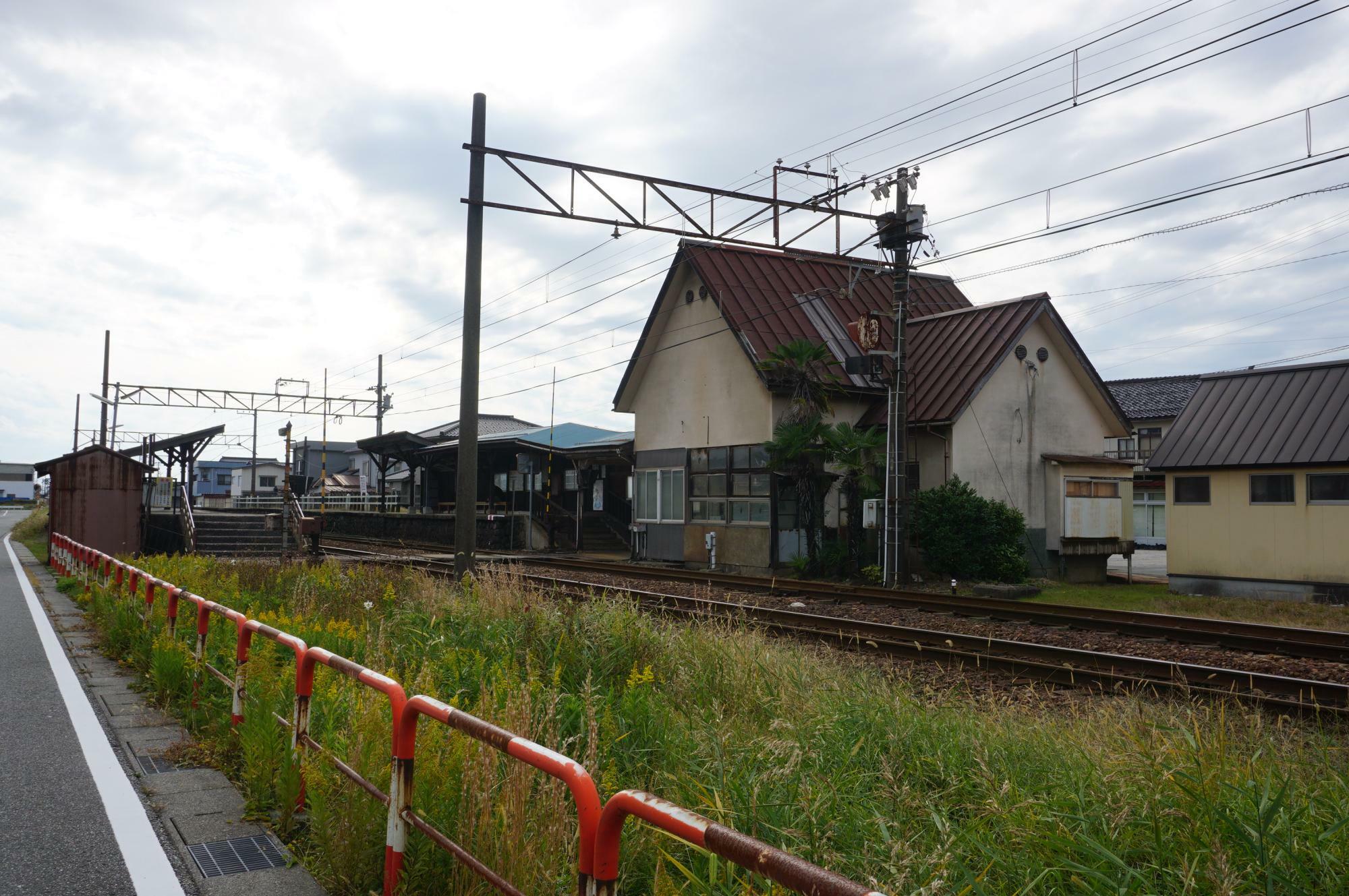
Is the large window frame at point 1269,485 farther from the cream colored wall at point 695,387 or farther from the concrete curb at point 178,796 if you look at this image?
the concrete curb at point 178,796

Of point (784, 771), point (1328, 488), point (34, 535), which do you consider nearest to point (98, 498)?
point (34, 535)

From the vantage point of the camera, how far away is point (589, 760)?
4039mm

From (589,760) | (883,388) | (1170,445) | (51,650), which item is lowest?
(51,650)

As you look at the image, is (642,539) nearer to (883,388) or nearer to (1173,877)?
(883,388)

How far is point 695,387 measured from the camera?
89.8 ft

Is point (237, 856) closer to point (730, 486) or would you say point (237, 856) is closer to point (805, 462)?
point (805, 462)

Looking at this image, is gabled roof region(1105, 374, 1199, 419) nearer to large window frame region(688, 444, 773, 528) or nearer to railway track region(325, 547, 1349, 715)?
large window frame region(688, 444, 773, 528)

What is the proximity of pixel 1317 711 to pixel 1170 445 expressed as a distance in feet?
46.1

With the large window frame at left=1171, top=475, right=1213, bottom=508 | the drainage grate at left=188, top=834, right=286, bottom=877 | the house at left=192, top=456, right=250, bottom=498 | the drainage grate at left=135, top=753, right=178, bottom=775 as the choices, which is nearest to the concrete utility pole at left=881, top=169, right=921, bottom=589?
the large window frame at left=1171, top=475, right=1213, bottom=508

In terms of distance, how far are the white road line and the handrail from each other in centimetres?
1745

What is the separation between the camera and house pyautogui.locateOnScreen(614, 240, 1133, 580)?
2336 cm

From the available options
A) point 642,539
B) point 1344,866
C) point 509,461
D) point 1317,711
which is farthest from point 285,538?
point 1344,866

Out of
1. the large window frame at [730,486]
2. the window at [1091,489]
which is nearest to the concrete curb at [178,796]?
the large window frame at [730,486]

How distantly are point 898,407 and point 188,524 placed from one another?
19.3 metres
